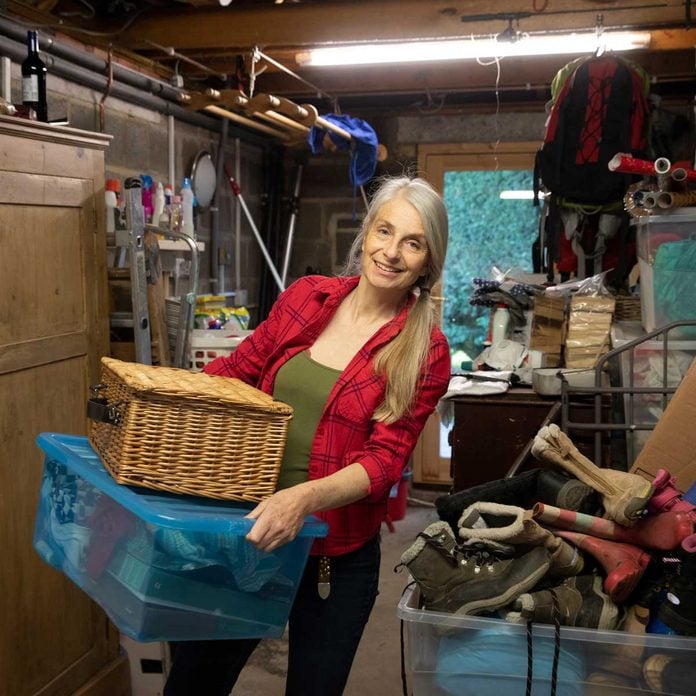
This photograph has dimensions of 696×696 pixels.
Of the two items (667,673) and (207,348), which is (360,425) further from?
(207,348)

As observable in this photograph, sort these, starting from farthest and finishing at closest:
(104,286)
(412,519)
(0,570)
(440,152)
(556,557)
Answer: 1. (440,152)
2. (412,519)
3. (104,286)
4. (0,570)
5. (556,557)

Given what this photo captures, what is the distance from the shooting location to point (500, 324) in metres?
3.52

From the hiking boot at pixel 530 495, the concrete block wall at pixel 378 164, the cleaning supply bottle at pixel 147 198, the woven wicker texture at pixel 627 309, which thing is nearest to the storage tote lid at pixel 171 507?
the hiking boot at pixel 530 495

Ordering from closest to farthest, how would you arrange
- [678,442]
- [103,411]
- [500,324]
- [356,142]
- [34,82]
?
[103,411], [678,442], [34,82], [500,324], [356,142]

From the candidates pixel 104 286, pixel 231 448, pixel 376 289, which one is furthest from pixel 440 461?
pixel 231 448

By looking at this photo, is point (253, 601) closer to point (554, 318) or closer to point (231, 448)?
point (231, 448)

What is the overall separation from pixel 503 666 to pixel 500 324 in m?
2.33

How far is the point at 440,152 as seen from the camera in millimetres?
5344

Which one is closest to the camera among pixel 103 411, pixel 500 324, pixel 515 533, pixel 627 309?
pixel 515 533

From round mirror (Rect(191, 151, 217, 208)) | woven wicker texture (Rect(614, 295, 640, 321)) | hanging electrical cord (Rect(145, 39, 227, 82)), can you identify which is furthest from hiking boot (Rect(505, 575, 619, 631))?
round mirror (Rect(191, 151, 217, 208))

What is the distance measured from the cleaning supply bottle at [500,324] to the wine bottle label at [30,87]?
190 centimetres

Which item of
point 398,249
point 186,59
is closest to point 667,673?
point 398,249

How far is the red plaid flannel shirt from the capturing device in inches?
63.2

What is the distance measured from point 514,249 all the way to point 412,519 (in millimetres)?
1795
